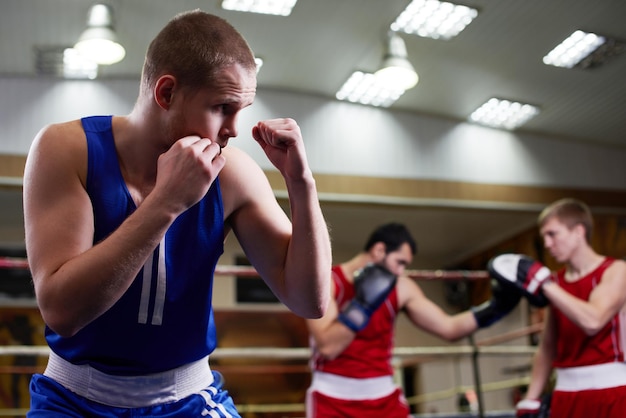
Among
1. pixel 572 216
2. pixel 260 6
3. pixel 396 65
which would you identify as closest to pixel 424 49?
pixel 396 65

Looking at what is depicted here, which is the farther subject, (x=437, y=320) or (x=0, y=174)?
(x=0, y=174)

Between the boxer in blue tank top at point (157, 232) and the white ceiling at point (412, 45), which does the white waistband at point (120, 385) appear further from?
the white ceiling at point (412, 45)

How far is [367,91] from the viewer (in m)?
8.28

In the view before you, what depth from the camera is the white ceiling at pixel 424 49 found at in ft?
21.6

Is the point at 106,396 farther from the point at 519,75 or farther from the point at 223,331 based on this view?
the point at 223,331

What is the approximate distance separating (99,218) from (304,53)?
6286 mm

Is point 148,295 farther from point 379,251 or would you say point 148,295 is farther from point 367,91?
point 367,91

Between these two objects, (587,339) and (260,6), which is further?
(260,6)

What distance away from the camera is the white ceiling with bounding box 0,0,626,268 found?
6574 millimetres

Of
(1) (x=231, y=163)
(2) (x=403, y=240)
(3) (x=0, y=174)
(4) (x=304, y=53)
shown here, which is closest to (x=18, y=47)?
(3) (x=0, y=174)

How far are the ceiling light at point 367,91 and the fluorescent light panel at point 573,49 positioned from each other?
1645 mm

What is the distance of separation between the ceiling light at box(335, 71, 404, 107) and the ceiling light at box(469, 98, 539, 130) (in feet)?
3.64

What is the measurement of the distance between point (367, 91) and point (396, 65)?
5.39 ft

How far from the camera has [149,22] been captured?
21.5 ft
